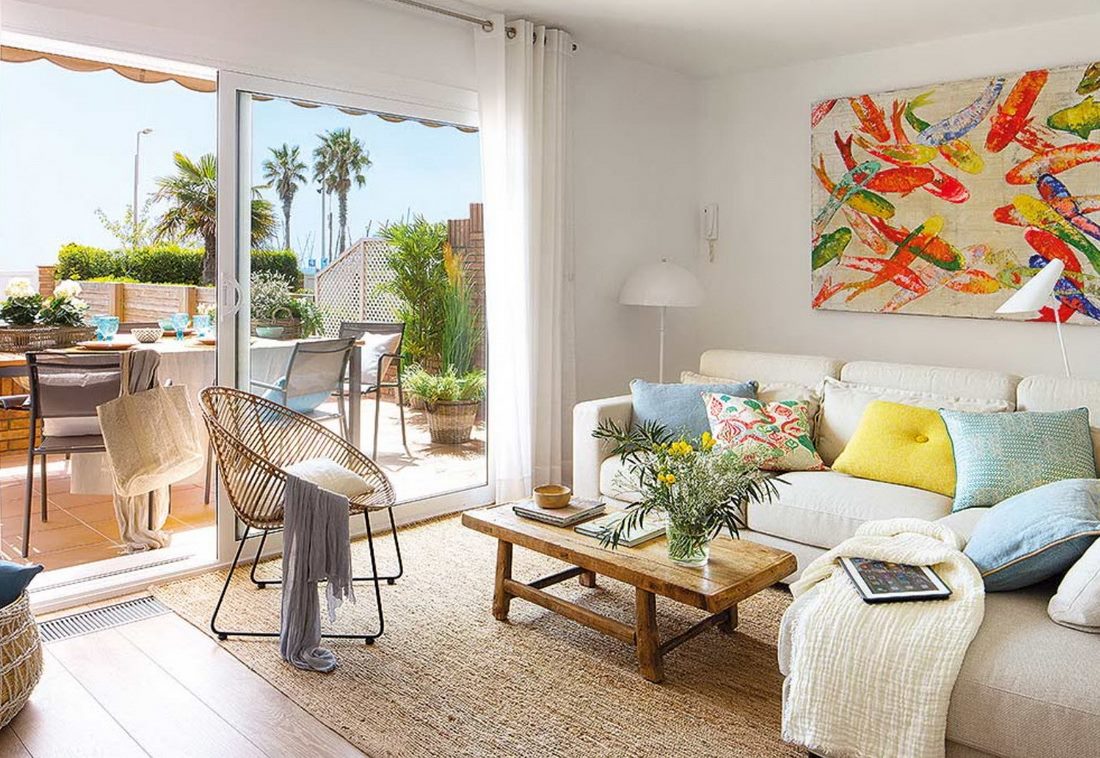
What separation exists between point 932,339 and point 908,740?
3150mm

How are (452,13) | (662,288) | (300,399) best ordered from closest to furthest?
(300,399) < (452,13) < (662,288)

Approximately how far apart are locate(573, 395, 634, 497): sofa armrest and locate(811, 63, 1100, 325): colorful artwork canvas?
5.64 feet

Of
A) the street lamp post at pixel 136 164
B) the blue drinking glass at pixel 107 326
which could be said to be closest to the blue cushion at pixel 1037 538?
the blue drinking glass at pixel 107 326

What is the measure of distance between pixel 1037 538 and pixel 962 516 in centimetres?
76

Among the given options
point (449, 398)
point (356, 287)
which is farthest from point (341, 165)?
point (449, 398)

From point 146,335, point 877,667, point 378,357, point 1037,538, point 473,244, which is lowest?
point 877,667

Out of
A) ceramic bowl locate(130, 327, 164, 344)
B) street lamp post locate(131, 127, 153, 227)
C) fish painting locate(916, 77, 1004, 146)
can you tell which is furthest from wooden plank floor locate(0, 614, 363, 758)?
fish painting locate(916, 77, 1004, 146)

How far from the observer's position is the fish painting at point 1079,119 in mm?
4094

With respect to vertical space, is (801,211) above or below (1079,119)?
below

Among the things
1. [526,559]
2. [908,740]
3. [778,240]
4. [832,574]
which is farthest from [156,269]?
[908,740]

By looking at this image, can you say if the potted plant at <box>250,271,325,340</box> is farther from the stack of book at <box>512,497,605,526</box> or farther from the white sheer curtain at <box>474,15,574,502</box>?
the stack of book at <box>512,497,605,526</box>

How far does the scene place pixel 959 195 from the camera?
4.52 metres

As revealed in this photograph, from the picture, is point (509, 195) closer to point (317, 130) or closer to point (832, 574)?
point (317, 130)

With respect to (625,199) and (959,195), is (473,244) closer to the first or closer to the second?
(625,199)
